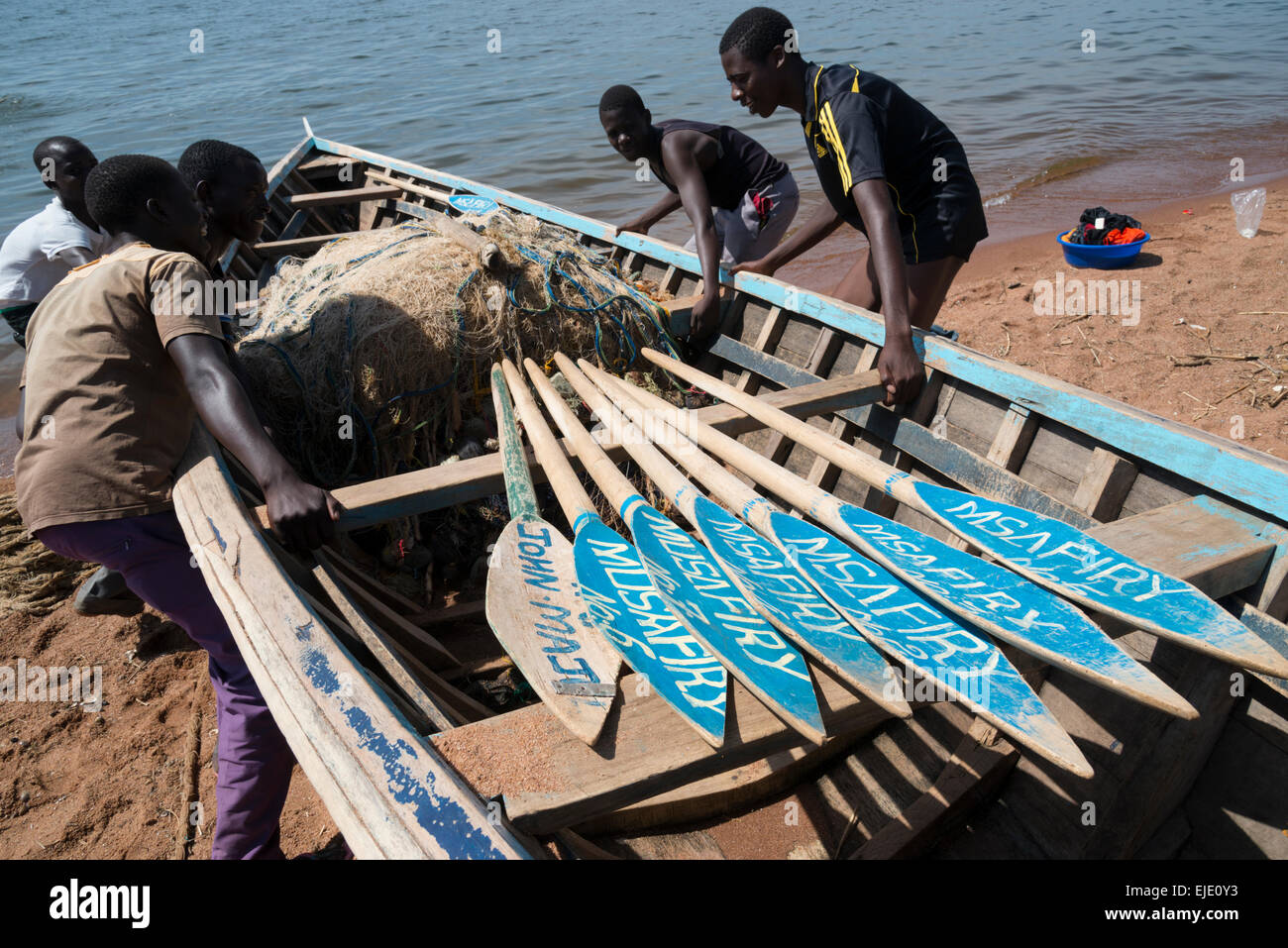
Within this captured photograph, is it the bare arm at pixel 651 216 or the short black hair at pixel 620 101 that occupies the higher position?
the short black hair at pixel 620 101

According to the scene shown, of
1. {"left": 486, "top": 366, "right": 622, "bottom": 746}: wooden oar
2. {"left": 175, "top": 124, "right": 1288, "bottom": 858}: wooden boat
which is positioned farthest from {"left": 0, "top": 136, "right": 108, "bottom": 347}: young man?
{"left": 486, "top": 366, "right": 622, "bottom": 746}: wooden oar

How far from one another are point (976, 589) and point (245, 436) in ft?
6.33

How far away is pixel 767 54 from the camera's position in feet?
10.5

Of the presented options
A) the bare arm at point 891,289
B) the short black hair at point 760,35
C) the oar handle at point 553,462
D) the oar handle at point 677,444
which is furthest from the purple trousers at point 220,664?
the short black hair at point 760,35

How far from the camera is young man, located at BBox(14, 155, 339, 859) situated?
2184 millimetres

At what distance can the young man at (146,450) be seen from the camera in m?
2.18

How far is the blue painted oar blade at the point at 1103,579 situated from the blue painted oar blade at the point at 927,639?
0.25m

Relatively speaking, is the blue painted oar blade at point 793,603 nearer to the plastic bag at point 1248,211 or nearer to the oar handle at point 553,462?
the oar handle at point 553,462

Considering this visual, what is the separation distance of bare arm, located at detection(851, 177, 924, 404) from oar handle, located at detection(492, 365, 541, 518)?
54.8 inches

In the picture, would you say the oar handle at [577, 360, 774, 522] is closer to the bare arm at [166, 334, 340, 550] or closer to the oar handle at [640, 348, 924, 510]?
the oar handle at [640, 348, 924, 510]

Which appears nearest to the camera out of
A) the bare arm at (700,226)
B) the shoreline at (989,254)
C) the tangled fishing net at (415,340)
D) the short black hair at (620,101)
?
the tangled fishing net at (415,340)

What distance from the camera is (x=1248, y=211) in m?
7.96

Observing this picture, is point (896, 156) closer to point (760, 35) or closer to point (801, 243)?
point (760, 35)
